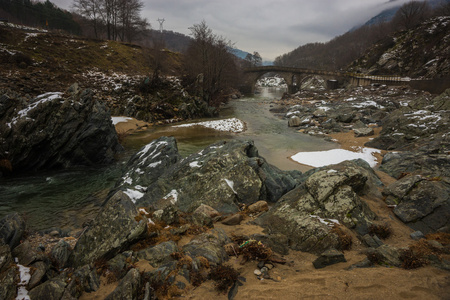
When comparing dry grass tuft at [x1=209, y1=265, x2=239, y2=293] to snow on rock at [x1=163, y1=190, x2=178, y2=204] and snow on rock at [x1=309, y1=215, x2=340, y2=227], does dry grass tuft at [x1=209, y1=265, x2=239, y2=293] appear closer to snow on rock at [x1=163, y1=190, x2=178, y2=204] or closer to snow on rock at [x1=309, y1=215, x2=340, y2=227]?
snow on rock at [x1=309, y1=215, x2=340, y2=227]

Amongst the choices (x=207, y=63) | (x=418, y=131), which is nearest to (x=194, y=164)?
(x=418, y=131)

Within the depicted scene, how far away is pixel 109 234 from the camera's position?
6.02 metres

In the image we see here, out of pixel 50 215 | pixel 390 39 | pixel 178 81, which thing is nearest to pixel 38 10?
pixel 178 81

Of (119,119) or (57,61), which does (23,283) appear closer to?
(119,119)

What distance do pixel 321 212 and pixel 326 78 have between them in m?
81.5

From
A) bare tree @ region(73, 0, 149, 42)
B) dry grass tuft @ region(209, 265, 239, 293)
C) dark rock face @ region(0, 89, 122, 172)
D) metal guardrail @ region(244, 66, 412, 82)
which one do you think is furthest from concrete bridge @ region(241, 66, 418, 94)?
dry grass tuft @ region(209, 265, 239, 293)

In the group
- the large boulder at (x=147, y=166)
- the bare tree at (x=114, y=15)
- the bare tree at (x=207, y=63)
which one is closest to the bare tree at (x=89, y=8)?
the bare tree at (x=114, y=15)

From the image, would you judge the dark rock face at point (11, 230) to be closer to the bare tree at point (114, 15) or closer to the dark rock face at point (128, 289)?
the dark rock face at point (128, 289)

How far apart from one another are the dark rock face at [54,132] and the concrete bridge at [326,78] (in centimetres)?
6452

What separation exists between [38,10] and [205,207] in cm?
9384

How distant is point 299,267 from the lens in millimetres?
5445

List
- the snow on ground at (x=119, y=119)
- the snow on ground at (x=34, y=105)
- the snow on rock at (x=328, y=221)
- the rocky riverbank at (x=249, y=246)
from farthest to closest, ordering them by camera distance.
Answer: the snow on ground at (x=119, y=119)
the snow on ground at (x=34, y=105)
the snow on rock at (x=328, y=221)
the rocky riverbank at (x=249, y=246)

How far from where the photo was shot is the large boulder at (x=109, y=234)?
5758mm

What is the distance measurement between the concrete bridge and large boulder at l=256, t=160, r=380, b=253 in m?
61.3
